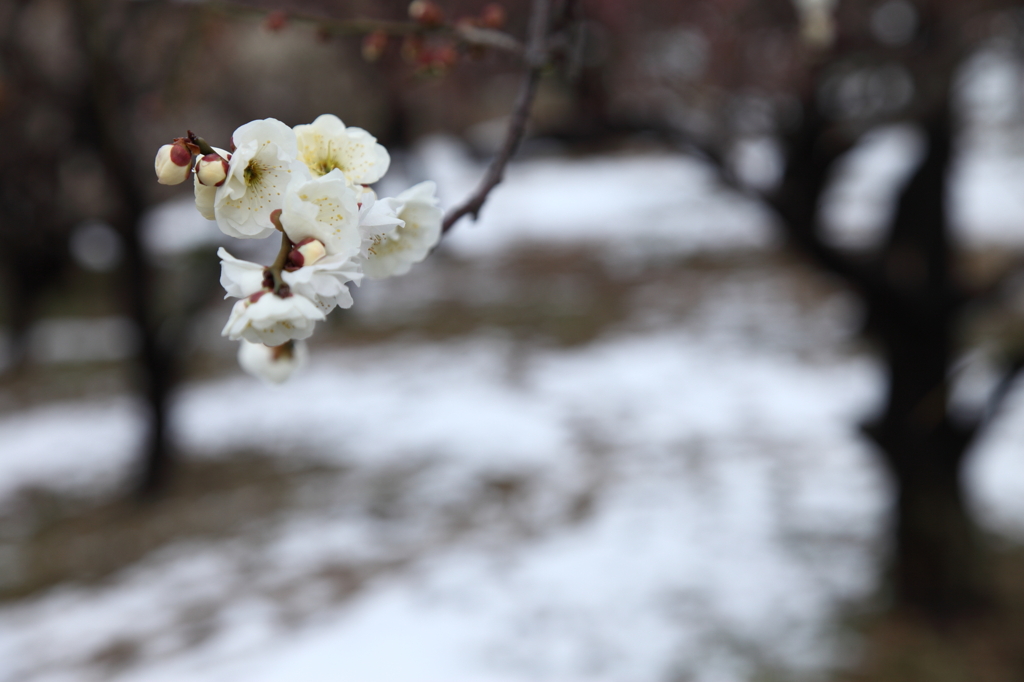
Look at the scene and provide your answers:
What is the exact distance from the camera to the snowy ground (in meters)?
3.47

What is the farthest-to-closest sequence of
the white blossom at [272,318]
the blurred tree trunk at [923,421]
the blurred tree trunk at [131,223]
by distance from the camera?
the blurred tree trunk at [131,223] < the blurred tree trunk at [923,421] < the white blossom at [272,318]

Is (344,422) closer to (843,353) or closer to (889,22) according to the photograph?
(843,353)

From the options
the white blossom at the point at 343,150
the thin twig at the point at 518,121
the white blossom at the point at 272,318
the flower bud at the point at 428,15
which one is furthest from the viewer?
the flower bud at the point at 428,15

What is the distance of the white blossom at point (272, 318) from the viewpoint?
81 centimetres

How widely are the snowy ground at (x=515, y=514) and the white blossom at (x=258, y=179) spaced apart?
9.14 ft

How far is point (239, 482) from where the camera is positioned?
5.41 m

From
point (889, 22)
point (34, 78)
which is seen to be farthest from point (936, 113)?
point (34, 78)

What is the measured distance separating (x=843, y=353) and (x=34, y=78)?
6999 mm

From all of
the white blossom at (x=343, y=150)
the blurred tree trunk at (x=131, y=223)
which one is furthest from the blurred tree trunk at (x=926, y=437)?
the blurred tree trunk at (x=131, y=223)

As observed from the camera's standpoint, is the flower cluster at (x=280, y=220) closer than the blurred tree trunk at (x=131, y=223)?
Yes

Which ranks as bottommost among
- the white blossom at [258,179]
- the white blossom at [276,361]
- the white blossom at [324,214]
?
the white blossom at [276,361]

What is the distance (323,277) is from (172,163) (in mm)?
192

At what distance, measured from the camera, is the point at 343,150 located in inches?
37.7

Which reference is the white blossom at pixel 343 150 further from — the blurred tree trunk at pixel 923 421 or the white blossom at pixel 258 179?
the blurred tree trunk at pixel 923 421
